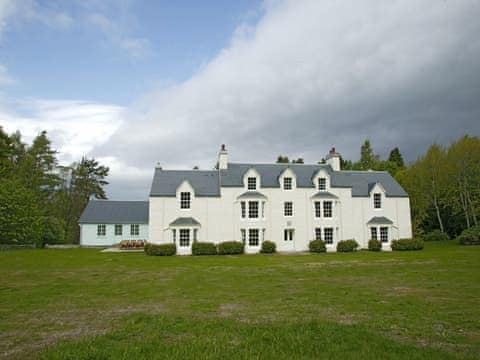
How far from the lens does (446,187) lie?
47.3 m

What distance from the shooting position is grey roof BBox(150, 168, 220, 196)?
1399 inches

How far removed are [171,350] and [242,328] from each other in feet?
6.47

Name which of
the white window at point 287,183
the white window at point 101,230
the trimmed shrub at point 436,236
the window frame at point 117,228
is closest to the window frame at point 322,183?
the white window at point 287,183

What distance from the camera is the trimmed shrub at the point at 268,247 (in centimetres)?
3400

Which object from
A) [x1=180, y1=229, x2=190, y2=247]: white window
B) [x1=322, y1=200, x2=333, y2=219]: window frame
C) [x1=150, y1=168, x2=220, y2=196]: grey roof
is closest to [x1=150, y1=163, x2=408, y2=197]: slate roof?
[x1=150, y1=168, x2=220, y2=196]: grey roof

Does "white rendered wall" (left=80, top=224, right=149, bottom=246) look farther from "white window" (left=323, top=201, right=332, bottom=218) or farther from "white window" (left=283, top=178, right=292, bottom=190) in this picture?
"white window" (left=323, top=201, right=332, bottom=218)

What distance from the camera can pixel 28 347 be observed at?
723cm

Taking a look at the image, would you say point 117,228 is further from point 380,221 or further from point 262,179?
point 380,221

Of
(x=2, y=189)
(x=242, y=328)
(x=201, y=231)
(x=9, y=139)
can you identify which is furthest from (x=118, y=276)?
(x=9, y=139)

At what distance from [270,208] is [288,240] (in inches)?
146

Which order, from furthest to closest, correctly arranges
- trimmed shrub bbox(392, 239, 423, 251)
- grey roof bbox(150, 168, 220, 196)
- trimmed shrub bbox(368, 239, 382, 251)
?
grey roof bbox(150, 168, 220, 196) < trimmed shrub bbox(368, 239, 382, 251) < trimmed shrub bbox(392, 239, 423, 251)

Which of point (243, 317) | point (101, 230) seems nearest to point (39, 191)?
point (101, 230)

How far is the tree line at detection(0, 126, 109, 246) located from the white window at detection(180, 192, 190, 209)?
57.6 feet

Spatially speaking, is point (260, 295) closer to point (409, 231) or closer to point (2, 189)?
point (409, 231)
